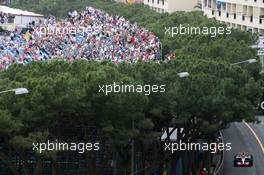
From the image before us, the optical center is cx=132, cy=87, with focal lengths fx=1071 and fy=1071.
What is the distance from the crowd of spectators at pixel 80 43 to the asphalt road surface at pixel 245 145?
7050 millimetres

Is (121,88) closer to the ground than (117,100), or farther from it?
farther from it

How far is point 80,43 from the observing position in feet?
232

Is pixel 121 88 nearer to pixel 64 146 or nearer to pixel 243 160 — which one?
pixel 64 146

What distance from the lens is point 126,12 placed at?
354ft

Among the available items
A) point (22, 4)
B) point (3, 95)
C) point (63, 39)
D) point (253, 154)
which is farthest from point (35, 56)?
point (22, 4)

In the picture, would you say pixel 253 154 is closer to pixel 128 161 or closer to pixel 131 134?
pixel 128 161

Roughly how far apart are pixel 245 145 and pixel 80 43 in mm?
13910

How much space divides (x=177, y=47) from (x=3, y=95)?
34.3 m

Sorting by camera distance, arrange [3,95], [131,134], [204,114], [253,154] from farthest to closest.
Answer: [253,154] < [204,114] < [131,134] < [3,95]

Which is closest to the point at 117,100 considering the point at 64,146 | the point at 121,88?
the point at 121,88

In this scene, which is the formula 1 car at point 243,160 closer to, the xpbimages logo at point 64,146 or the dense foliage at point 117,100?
the dense foliage at point 117,100

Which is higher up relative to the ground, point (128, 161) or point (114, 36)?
point (114, 36)

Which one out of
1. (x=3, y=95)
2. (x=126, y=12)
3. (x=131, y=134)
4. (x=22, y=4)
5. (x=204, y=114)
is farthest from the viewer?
(x=22, y=4)

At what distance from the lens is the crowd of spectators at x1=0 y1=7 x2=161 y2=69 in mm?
63519
